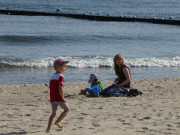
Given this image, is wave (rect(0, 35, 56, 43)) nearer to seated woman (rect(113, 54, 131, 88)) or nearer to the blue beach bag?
the blue beach bag

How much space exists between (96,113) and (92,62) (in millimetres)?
9683

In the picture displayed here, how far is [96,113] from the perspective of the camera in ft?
25.0

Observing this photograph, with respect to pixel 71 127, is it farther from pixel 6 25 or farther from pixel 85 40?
pixel 6 25

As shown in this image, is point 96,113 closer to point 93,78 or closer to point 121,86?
point 121,86

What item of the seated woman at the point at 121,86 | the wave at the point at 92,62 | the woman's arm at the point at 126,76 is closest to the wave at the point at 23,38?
the wave at the point at 92,62

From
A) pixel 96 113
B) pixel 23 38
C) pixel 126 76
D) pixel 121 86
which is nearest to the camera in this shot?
pixel 96 113

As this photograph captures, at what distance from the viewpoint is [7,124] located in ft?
22.3

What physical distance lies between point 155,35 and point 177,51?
409 inches

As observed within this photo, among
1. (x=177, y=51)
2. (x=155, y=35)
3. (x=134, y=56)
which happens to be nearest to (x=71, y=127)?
(x=134, y=56)

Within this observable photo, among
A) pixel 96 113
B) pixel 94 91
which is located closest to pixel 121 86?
pixel 94 91

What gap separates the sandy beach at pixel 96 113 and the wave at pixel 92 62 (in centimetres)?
577

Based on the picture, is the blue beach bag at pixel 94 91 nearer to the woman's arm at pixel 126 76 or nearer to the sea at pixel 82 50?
the woman's arm at pixel 126 76

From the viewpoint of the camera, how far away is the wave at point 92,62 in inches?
655

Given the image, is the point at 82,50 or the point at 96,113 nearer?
the point at 96,113
